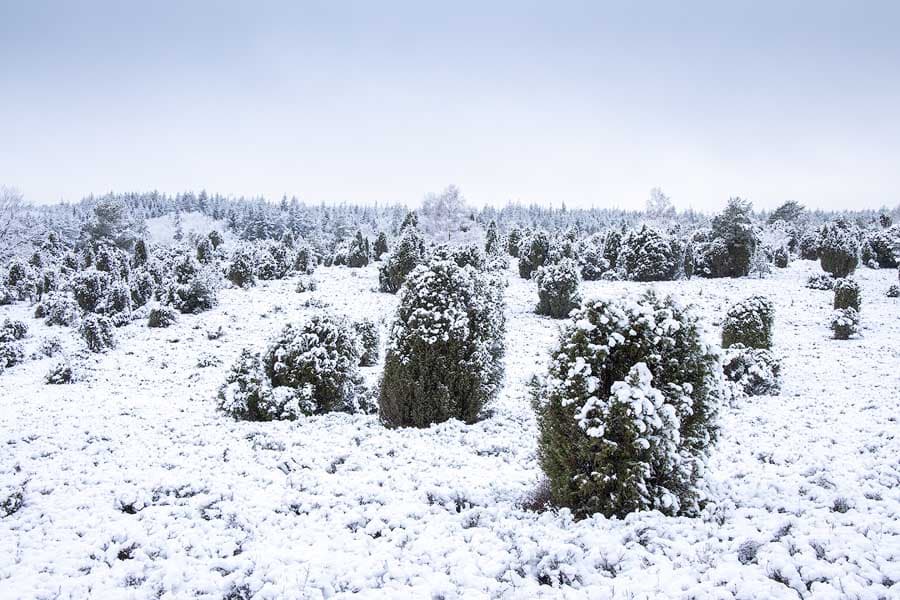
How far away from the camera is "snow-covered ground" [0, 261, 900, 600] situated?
14.0 feet

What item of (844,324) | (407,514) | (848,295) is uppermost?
(848,295)

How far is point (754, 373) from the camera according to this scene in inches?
571

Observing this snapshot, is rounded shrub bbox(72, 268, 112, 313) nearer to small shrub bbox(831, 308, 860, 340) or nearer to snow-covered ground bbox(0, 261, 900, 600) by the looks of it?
snow-covered ground bbox(0, 261, 900, 600)

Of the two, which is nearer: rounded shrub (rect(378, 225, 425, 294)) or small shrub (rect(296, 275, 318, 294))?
rounded shrub (rect(378, 225, 425, 294))

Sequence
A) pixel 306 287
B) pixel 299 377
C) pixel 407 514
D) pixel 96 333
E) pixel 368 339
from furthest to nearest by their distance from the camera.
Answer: pixel 306 287 < pixel 96 333 < pixel 368 339 < pixel 299 377 < pixel 407 514

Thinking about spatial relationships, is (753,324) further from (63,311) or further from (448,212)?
(448,212)

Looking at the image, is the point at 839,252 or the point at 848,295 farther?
the point at 839,252

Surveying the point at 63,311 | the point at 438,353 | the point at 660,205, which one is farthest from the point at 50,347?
the point at 660,205

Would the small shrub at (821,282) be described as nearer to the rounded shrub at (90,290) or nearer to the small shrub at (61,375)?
the small shrub at (61,375)

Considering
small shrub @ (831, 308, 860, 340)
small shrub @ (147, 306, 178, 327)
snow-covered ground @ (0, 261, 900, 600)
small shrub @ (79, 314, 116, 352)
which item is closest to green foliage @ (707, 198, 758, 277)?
small shrub @ (831, 308, 860, 340)

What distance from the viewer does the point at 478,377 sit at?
33.6ft

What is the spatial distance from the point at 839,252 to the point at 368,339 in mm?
31490

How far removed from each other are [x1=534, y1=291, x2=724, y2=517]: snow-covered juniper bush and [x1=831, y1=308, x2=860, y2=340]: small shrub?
64.1 ft

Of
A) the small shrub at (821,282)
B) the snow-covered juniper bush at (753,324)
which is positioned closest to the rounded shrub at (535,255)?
the small shrub at (821,282)
